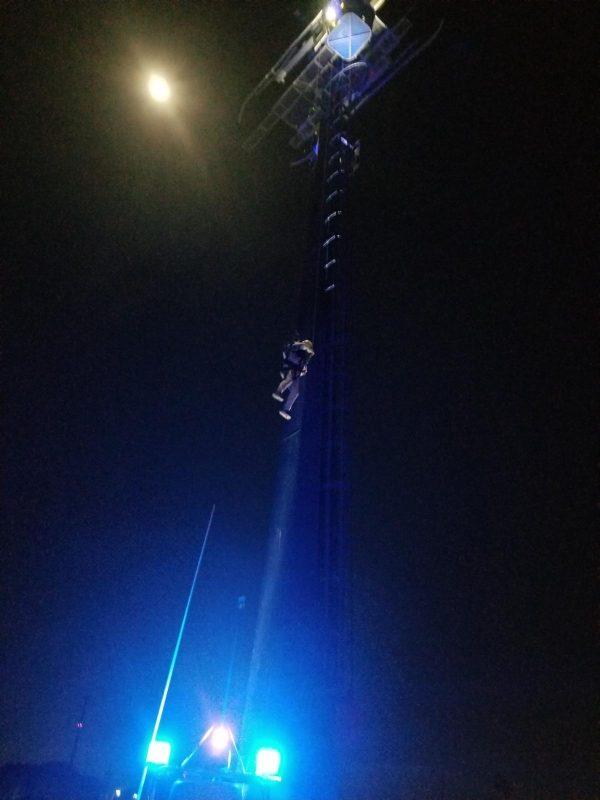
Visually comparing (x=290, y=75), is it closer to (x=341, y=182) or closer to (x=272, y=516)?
(x=341, y=182)

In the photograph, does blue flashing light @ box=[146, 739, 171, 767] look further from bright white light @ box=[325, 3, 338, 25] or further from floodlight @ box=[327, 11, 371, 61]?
bright white light @ box=[325, 3, 338, 25]

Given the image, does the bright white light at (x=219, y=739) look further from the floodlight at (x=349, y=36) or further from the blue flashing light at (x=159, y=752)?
the floodlight at (x=349, y=36)

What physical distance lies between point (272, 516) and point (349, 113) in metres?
9.71

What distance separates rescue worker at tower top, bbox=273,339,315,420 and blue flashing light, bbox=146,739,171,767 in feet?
15.6

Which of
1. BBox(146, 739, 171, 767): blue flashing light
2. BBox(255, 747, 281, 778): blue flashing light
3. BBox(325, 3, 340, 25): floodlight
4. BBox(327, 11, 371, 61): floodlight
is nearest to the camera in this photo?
BBox(255, 747, 281, 778): blue flashing light

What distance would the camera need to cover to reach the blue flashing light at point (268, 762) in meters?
4.36

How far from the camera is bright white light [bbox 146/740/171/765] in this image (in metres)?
5.71

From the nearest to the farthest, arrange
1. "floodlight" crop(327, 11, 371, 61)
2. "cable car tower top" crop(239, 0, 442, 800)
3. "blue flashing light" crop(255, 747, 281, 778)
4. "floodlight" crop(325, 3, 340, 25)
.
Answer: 1. "blue flashing light" crop(255, 747, 281, 778)
2. "cable car tower top" crop(239, 0, 442, 800)
3. "floodlight" crop(327, 11, 371, 61)
4. "floodlight" crop(325, 3, 340, 25)

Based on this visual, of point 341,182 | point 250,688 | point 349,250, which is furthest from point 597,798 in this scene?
point 341,182

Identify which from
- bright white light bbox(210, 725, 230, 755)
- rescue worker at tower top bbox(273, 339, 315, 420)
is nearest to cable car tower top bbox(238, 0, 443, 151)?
rescue worker at tower top bbox(273, 339, 315, 420)

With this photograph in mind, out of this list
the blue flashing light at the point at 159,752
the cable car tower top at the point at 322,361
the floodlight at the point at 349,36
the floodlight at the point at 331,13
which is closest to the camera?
the cable car tower top at the point at 322,361

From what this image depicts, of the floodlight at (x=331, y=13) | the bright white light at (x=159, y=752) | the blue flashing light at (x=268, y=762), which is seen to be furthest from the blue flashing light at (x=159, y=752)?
the floodlight at (x=331, y=13)

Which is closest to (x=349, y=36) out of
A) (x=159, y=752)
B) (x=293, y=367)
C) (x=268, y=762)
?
(x=293, y=367)

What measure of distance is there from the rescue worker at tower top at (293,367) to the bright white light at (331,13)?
9.55 meters
